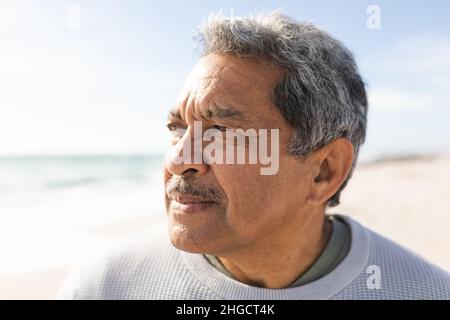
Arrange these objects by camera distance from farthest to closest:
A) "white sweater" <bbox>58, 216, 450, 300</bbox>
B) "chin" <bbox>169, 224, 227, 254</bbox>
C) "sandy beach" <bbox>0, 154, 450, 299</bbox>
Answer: "sandy beach" <bbox>0, 154, 450, 299</bbox> < "white sweater" <bbox>58, 216, 450, 300</bbox> < "chin" <bbox>169, 224, 227, 254</bbox>

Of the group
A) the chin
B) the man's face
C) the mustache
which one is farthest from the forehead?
the chin

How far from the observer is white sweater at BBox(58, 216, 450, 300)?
182 centimetres

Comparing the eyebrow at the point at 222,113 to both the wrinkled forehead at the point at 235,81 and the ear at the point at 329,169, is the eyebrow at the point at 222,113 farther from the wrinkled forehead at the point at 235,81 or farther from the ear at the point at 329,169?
the ear at the point at 329,169

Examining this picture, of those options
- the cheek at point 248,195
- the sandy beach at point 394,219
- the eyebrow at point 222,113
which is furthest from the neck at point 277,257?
the sandy beach at point 394,219

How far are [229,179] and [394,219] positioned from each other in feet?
26.1

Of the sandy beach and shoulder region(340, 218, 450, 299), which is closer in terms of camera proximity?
shoulder region(340, 218, 450, 299)

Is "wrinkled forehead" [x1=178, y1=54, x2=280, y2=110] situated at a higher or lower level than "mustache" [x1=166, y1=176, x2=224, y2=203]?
higher

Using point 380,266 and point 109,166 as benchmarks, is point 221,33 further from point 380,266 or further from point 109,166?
point 109,166

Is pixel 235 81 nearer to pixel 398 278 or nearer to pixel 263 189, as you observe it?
pixel 263 189

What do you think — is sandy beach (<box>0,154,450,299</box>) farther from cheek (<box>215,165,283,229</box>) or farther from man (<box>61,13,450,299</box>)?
cheek (<box>215,165,283,229</box>)

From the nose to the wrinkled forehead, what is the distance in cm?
17

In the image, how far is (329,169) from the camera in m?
1.95
